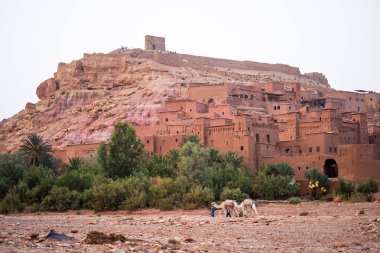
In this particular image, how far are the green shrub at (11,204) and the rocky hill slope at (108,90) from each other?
21.9 metres

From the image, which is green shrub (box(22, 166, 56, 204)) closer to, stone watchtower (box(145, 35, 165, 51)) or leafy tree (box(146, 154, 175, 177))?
leafy tree (box(146, 154, 175, 177))

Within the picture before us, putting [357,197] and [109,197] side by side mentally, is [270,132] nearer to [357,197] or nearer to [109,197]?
[357,197]

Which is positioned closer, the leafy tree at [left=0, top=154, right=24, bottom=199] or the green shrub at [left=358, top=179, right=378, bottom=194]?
the green shrub at [left=358, top=179, right=378, bottom=194]

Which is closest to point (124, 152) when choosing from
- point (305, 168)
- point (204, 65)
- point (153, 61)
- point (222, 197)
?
point (222, 197)

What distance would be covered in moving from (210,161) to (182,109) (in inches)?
558

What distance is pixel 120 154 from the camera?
157ft

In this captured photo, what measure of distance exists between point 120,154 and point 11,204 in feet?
28.5

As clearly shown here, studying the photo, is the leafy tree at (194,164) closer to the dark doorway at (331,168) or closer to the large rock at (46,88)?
the dark doorway at (331,168)

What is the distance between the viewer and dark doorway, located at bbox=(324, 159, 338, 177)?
49.2 metres

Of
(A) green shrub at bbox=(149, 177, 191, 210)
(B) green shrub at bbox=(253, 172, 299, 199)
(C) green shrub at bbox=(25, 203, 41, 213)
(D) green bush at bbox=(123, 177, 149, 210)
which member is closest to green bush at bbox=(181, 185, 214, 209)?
(A) green shrub at bbox=(149, 177, 191, 210)

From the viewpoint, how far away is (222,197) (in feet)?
137

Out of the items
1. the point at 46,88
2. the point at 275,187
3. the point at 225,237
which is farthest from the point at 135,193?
the point at 46,88

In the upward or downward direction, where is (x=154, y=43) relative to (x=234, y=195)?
upward

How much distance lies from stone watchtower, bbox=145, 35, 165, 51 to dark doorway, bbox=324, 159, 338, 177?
4326 centimetres
